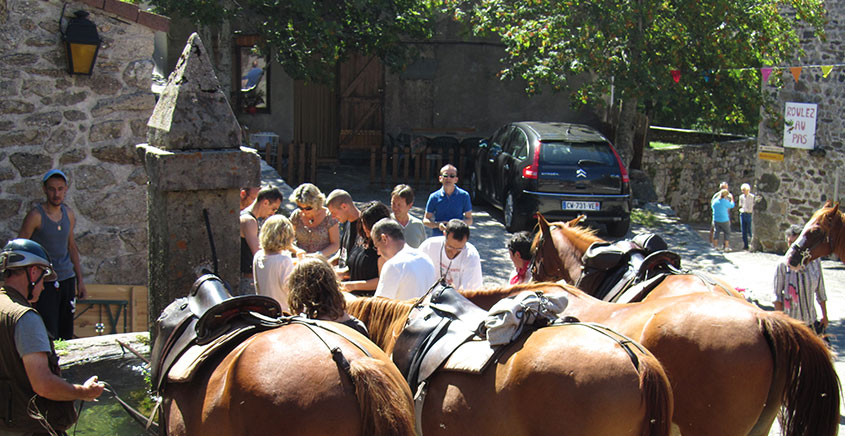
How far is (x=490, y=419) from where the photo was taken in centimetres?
361

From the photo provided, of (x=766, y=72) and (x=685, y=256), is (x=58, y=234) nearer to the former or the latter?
(x=685, y=256)

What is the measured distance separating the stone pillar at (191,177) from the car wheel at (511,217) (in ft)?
26.6

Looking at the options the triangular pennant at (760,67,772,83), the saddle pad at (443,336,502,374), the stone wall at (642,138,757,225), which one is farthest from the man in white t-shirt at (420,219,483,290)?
the stone wall at (642,138,757,225)

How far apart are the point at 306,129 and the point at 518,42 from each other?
17.9ft

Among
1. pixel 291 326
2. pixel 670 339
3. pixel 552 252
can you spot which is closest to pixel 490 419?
pixel 291 326

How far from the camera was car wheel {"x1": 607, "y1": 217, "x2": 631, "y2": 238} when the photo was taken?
12492mm

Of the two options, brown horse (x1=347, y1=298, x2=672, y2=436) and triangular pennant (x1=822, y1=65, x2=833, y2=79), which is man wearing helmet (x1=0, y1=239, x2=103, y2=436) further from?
triangular pennant (x1=822, y1=65, x2=833, y2=79)

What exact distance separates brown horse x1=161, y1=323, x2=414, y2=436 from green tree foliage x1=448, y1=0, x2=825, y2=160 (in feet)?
38.1

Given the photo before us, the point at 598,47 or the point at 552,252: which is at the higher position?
the point at 598,47

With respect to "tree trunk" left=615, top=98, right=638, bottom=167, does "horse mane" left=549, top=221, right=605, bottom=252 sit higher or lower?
lower

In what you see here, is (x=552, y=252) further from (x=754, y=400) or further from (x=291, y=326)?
(x=291, y=326)

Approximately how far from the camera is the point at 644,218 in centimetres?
1477

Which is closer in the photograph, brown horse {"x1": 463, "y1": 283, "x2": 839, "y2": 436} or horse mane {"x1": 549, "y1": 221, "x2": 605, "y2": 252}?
brown horse {"x1": 463, "y1": 283, "x2": 839, "y2": 436}

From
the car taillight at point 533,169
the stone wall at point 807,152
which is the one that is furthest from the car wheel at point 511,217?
the stone wall at point 807,152
